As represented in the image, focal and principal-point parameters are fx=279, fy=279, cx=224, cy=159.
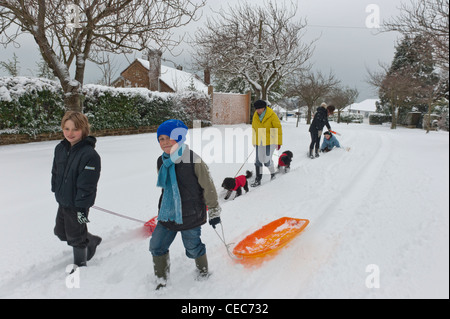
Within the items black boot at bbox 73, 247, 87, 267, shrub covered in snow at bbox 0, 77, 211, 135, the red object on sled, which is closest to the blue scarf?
black boot at bbox 73, 247, 87, 267

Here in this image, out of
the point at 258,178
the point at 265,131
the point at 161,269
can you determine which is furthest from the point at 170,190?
the point at 258,178

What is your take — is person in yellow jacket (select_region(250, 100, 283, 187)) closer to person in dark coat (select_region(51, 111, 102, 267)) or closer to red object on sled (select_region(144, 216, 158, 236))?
red object on sled (select_region(144, 216, 158, 236))

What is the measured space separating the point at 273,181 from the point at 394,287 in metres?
3.87

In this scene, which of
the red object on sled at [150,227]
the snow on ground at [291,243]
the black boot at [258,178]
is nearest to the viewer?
the snow on ground at [291,243]

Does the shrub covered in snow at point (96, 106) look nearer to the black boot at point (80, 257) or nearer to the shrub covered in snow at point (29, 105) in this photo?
the shrub covered in snow at point (29, 105)

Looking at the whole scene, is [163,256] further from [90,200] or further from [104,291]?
[90,200]

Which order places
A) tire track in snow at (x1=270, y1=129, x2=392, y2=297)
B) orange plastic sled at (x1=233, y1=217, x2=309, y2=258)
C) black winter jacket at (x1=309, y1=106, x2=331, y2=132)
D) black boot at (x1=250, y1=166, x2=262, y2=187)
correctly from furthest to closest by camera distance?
black winter jacket at (x1=309, y1=106, x2=331, y2=132)
black boot at (x1=250, y1=166, x2=262, y2=187)
orange plastic sled at (x1=233, y1=217, x2=309, y2=258)
tire track in snow at (x1=270, y1=129, x2=392, y2=297)

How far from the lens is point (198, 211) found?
2.46 meters

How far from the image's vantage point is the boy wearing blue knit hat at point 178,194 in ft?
7.68

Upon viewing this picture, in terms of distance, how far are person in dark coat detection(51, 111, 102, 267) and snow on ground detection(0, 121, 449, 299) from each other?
530 mm

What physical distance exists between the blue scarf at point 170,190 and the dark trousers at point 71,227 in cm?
89

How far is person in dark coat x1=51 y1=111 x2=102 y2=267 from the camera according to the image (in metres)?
2.56

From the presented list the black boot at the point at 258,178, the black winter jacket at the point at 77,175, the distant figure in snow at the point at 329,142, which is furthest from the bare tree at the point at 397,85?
the distant figure in snow at the point at 329,142
